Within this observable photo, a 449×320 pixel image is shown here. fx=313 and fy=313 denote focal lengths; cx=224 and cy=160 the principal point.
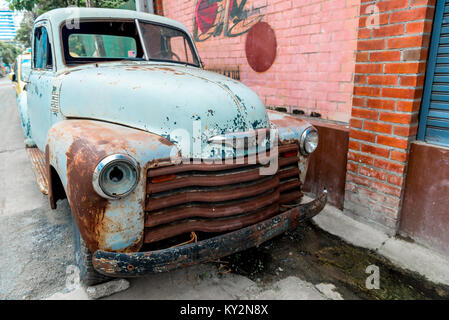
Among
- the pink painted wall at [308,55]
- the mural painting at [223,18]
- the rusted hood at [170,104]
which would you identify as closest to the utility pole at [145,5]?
the mural painting at [223,18]

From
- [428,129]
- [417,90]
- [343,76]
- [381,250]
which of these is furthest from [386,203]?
[343,76]

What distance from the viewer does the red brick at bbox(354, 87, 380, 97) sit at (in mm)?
2727

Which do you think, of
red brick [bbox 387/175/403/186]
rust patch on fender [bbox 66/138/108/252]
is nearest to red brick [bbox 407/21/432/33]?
→ red brick [bbox 387/175/403/186]

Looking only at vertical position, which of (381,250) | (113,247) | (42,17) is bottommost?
(381,250)

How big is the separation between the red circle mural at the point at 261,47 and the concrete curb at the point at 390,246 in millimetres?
2195

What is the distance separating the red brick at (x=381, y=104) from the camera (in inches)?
103

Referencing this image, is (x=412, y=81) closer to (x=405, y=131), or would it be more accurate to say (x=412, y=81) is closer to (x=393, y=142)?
(x=405, y=131)

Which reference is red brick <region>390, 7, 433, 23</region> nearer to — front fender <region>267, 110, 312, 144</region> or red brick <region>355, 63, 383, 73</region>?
red brick <region>355, 63, 383, 73</region>

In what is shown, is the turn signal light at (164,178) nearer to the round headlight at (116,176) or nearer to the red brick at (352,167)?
the round headlight at (116,176)

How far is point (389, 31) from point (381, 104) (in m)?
0.59

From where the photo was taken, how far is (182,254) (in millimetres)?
1700
